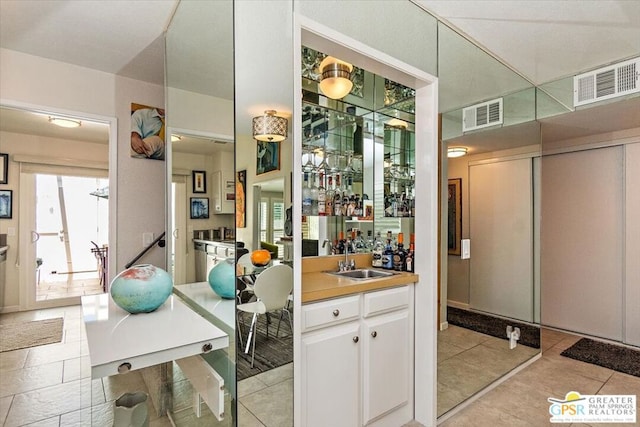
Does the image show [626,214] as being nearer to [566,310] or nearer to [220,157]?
[566,310]

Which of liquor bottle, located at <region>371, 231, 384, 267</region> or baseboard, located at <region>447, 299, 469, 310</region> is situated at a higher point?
liquor bottle, located at <region>371, 231, 384, 267</region>

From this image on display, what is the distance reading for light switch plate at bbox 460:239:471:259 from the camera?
2805 millimetres

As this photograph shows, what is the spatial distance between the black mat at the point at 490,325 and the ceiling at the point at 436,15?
1.69 metres

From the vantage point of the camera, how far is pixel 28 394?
2566 mm

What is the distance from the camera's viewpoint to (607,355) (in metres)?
3.31

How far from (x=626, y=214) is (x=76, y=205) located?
26.5 feet

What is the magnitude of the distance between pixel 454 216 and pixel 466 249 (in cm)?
35

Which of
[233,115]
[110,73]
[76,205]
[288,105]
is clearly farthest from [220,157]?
[76,205]

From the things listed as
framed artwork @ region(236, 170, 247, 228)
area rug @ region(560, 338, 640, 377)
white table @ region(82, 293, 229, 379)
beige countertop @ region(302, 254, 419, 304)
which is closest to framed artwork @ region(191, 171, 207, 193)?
framed artwork @ region(236, 170, 247, 228)

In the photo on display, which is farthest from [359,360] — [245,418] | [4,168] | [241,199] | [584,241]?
[4,168]

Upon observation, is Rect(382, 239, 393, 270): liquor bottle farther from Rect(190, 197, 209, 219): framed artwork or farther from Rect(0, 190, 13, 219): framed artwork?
Rect(0, 190, 13, 219): framed artwork

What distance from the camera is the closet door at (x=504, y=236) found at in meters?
3.04

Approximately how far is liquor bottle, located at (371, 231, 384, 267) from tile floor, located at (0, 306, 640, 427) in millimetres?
772

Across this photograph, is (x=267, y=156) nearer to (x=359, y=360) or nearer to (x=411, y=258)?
(x=359, y=360)
